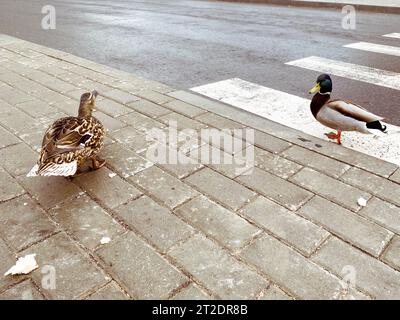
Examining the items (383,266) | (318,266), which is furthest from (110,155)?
(383,266)

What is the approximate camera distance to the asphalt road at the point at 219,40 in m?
6.82

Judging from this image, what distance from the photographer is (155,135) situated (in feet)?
14.6

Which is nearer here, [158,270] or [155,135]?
[158,270]

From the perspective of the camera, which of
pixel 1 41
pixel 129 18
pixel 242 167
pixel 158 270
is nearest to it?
pixel 158 270

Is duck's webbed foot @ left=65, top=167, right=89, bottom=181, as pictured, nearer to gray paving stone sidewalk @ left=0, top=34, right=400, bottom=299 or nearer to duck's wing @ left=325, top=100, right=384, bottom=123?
gray paving stone sidewalk @ left=0, top=34, right=400, bottom=299

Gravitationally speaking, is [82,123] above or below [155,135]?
above

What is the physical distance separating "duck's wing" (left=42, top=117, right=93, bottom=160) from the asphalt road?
3.31 meters


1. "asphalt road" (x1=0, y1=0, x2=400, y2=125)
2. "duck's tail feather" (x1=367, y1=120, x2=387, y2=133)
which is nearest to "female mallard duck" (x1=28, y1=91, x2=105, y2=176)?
"duck's tail feather" (x1=367, y1=120, x2=387, y2=133)

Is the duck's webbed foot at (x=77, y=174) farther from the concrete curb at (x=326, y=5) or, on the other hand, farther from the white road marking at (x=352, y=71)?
the concrete curb at (x=326, y=5)

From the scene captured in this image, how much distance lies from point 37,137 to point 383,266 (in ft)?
12.7

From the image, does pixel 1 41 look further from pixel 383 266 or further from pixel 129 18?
pixel 383 266

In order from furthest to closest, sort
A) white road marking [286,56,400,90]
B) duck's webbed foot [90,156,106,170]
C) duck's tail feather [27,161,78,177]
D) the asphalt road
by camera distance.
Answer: the asphalt road, white road marking [286,56,400,90], duck's webbed foot [90,156,106,170], duck's tail feather [27,161,78,177]

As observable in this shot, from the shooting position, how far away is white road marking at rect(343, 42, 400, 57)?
8.38 m

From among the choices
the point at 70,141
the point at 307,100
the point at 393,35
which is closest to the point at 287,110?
the point at 307,100
